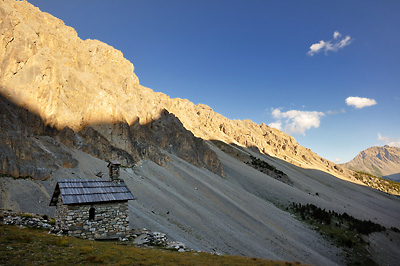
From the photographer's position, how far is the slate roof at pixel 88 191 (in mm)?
17031

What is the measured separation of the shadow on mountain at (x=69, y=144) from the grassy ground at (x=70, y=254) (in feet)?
60.3

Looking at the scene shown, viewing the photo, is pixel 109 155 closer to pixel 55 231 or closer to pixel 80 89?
pixel 80 89

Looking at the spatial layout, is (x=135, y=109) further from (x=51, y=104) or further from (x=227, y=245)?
(x=227, y=245)

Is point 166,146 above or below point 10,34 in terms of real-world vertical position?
below

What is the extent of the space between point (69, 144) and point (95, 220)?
2722cm

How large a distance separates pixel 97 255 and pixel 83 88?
43.1 meters

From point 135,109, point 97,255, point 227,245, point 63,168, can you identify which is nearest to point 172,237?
point 227,245

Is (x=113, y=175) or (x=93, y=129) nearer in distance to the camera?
(x=113, y=175)

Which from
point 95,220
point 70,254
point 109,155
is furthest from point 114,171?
point 109,155

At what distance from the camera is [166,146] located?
65.9 meters

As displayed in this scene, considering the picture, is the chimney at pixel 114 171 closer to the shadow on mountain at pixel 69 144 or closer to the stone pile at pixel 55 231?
the stone pile at pixel 55 231

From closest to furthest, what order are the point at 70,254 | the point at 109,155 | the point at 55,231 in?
the point at 70,254, the point at 55,231, the point at 109,155

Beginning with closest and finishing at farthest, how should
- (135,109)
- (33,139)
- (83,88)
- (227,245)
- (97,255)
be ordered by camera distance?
1. (97,255)
2. (227,245)
3. (33,139)
4. (83,88)
5. (135,109)

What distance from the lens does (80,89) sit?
4719 cm
